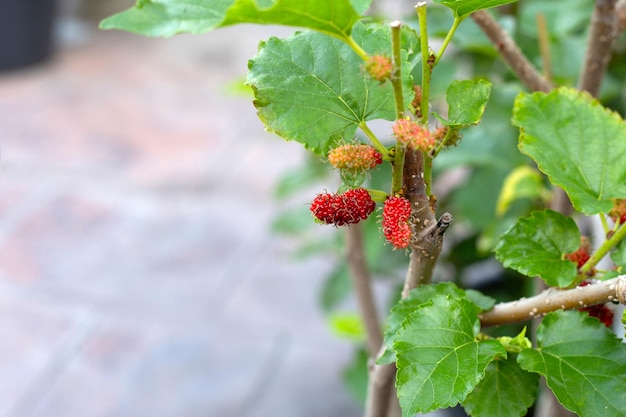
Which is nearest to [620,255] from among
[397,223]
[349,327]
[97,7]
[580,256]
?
[580,256]

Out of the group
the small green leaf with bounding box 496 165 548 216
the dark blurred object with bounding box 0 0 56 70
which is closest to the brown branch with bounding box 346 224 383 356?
the small green leaf with bounding box 496 165 548 216

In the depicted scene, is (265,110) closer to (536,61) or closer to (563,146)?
(563,146)

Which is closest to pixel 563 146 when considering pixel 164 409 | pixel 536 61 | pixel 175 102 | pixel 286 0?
pixel 286 0

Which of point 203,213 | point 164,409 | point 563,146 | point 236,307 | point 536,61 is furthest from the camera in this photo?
point 203,213

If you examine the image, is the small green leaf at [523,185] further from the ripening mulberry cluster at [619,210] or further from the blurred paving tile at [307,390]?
the blurred paving tile at [307,390]

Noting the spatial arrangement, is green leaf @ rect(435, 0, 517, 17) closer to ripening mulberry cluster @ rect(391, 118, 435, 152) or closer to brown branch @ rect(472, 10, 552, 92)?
ripening mulberry cluster @ rect(391, 118, 435, 152)

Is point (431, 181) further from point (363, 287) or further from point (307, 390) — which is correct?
point (307, 390)

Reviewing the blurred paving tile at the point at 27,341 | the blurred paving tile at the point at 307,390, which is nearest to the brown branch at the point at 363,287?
the blurred paving tile at the point at 307,390
